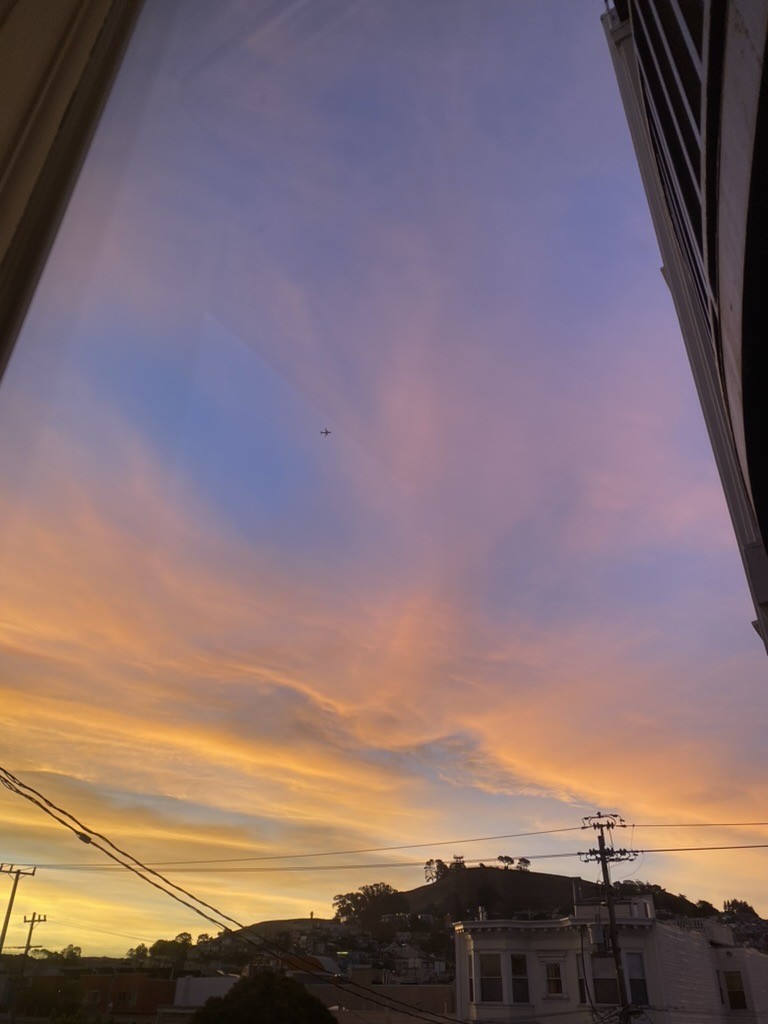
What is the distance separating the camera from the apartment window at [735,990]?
1625 cm

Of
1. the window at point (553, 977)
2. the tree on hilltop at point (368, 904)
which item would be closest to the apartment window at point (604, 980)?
the window at point (553, 977)

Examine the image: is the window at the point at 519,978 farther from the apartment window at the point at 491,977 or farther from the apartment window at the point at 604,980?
the apartment window at the point at 604,980

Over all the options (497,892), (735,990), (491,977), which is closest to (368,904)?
(491,977)

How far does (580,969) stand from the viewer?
46.0ft

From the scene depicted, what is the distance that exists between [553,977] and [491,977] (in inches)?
52.0

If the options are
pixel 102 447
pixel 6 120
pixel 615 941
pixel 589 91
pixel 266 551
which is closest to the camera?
pixel 6 120

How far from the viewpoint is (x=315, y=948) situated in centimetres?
539

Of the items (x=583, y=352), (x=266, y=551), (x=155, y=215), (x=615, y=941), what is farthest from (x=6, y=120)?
(x=615, y=941)

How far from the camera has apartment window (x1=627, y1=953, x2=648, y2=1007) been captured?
13.8 metres

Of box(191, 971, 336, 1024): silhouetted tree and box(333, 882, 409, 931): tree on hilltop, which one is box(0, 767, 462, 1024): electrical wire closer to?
box(191, 971, 336, 1024): silhouetted tree

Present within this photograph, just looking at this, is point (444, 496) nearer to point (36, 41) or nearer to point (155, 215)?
point (155, 215)

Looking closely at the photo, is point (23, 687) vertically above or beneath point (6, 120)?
beneath

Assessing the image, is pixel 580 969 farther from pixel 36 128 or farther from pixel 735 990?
pixel 36 128

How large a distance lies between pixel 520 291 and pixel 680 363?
2.22m
